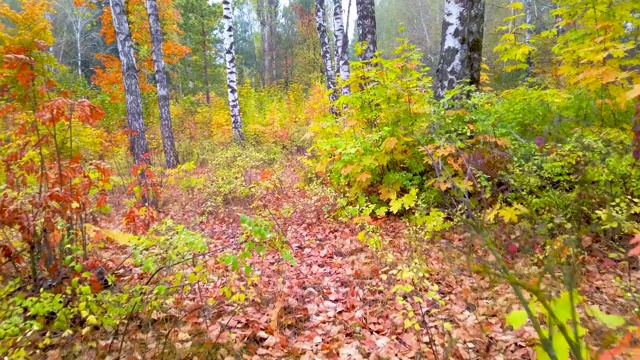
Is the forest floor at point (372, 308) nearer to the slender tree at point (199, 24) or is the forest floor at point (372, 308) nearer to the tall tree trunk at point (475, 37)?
the tall tree trunk at point (475, 37)

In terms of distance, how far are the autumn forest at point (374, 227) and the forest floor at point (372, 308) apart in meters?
0.02

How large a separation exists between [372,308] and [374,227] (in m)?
1.24

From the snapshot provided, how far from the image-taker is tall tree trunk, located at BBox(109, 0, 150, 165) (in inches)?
270

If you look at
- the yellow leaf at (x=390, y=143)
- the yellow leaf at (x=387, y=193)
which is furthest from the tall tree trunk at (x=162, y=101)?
the yellow leaf at (x=390, y=143)

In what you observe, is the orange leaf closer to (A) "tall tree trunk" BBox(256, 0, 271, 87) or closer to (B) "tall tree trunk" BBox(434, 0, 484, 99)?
(B) "tall tree trunk" BBox(434, 0, 484, 99)

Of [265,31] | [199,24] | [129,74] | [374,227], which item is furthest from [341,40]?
[265,31]

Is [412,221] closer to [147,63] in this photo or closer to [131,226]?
[131,226]

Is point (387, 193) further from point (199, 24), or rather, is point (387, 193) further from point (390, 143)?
point (199, 24)

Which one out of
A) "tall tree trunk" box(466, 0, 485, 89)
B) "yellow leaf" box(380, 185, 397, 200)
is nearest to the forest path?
"yellow leaf" box(380, 185, 397, 200)

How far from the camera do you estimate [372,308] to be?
120 inches

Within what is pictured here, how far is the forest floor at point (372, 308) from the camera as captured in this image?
249 cm

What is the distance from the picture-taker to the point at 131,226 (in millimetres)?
4457

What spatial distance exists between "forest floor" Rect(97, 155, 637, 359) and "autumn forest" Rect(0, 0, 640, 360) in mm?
20

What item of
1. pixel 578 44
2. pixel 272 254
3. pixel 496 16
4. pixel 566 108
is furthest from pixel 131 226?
pixel 496 16
